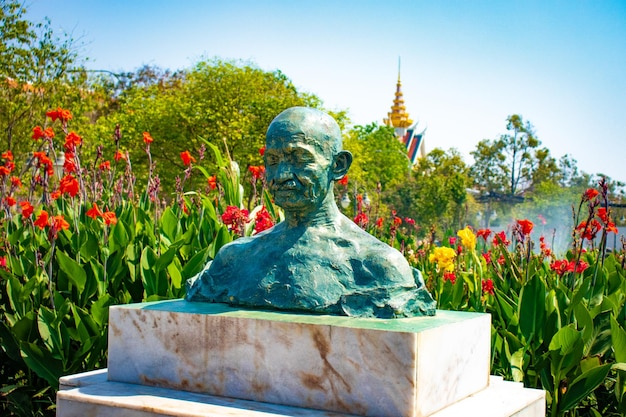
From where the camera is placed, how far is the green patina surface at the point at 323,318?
3.50 m

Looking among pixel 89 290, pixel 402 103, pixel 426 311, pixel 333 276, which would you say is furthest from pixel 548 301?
pixel 402 103

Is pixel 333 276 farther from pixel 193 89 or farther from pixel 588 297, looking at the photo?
pixel 193 89

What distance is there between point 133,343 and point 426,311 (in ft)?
4.90

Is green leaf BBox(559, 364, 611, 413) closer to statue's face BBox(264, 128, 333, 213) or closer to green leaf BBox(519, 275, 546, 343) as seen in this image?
green leaf BBox(519, 275, 546, 343)

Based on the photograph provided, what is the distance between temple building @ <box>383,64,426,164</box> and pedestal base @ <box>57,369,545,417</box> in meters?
64.2

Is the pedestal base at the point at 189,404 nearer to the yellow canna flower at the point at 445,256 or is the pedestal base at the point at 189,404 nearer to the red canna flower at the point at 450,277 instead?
the yellow canna flower at the point at 445,256

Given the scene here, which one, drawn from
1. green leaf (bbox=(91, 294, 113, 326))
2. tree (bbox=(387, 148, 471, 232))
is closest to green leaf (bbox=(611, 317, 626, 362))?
green leaf (bbox=(91, 294, 113, 326))

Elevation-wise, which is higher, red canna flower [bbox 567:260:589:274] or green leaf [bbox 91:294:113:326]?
red canna flower [bbox 567:260:589:274]

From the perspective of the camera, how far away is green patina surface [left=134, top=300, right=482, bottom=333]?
350 cm

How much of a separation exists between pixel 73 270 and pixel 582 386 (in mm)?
3331

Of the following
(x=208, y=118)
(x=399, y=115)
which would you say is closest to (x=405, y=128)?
(x=399, y=115)

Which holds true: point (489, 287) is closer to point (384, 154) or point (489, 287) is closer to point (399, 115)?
point (384, 154)

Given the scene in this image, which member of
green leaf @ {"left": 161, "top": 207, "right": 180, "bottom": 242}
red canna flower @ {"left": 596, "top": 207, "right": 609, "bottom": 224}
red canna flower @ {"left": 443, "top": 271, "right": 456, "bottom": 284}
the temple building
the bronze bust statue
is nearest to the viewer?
the bronze bust statue

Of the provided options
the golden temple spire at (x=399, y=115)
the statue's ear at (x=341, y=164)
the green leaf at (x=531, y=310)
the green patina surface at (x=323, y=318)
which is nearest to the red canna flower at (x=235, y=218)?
the green patina surface at (x=323, y=318)
